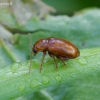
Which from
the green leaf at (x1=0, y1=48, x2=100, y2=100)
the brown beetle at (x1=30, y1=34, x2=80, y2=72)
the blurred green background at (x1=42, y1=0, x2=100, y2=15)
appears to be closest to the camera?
the green leaf at (x1=0, y1=48, x2=100, y2=100)

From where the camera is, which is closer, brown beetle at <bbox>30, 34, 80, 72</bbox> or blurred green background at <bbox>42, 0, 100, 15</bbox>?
brown beetle at <bbox>30, 34, 80, 72</bbox>

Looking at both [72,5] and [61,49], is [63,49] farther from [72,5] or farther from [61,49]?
[72,5]

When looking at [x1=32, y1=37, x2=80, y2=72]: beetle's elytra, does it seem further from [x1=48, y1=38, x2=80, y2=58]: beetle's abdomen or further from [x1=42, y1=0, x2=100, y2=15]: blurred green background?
[x1=42, y1=0, x2=100, y2=15]: blurred green background

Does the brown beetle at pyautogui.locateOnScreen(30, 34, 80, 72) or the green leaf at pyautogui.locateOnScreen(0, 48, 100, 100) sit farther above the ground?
the brown beetle at pyautogui.locateOnScreen(30, 34, 80, 72)

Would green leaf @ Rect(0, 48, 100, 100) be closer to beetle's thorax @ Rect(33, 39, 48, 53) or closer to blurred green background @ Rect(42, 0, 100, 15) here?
beetle's thorax @ Rect(33, 39, 48, 53)

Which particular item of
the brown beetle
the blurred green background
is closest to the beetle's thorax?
the brown beetle

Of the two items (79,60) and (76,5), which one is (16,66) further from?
(76,5)

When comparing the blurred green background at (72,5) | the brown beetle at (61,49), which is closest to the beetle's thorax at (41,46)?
the brown beetle at (61,49)

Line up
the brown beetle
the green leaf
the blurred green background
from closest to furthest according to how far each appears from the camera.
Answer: the green leaf, the brown beetle, the blurred green background

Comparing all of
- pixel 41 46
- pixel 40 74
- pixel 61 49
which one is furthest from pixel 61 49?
pixel 40 74

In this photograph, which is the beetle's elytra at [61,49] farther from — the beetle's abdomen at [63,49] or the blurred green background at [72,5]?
the blurred green background at [72,5]

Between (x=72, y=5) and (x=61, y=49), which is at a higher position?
(x=61, y=49)

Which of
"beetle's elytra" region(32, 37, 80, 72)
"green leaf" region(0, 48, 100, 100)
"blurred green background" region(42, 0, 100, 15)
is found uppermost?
"beetle's elytra" region(32, 37, 80, 72)
